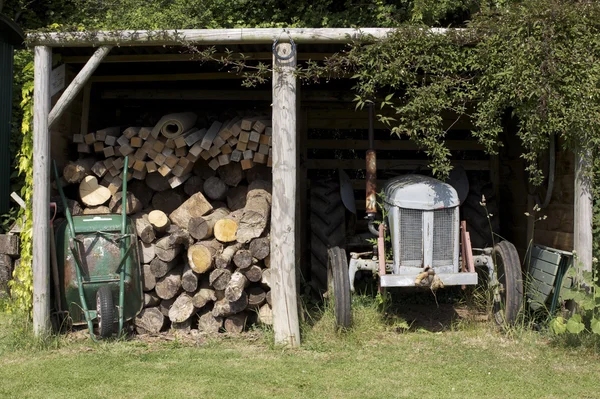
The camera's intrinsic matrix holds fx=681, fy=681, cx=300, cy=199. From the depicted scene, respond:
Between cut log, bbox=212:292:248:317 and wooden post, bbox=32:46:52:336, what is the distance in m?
1.48

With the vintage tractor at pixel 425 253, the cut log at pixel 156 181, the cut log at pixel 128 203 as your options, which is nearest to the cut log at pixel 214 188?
the cut log at pixel 156 181

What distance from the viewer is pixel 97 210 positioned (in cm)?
658

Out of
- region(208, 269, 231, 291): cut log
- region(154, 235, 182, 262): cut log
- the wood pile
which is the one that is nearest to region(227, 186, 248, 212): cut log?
the wood pile

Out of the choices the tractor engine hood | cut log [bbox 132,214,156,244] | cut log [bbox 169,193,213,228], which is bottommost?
cut log [bbox 132,214,156,244]

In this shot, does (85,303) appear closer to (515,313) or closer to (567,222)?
(515,313)

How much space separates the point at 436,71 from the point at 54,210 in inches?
145

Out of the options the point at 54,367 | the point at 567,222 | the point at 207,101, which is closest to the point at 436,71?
the point at 567,222

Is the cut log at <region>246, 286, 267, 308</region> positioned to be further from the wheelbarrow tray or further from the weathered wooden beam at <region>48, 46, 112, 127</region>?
the weathered wooden beam at <region>48, 46, 112, 127</region>

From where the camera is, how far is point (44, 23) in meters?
12.0

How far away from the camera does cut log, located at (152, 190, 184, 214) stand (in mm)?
6887

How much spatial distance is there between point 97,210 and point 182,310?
1294 millimetres

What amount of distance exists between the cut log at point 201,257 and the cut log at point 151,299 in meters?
0.55

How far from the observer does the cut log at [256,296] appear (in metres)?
6.29

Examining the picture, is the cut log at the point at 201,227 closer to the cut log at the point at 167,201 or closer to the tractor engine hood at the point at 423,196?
the cut log at the point at 167,201
